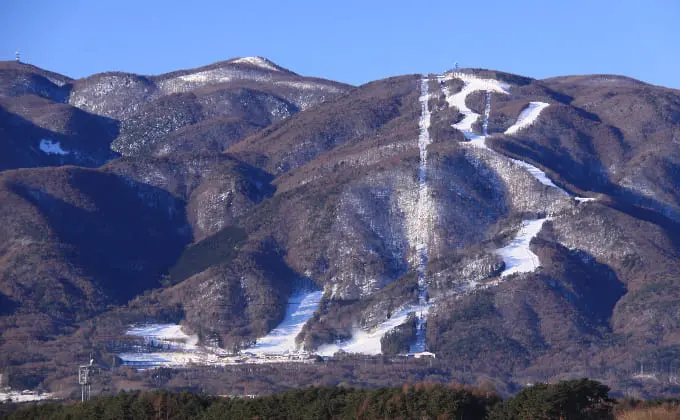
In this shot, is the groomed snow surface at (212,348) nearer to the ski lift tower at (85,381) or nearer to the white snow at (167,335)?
the white snow at (167,335)

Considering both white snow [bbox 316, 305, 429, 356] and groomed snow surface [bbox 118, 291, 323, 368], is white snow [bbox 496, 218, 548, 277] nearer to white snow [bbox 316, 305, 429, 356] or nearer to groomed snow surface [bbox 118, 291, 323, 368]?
white snow [bbox 316, 305, 429, 356]

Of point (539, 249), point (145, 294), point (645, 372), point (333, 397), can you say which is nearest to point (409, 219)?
point (539, 249)

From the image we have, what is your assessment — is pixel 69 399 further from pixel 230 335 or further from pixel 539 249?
pixel 539 249

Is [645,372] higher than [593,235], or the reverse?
[593,235]

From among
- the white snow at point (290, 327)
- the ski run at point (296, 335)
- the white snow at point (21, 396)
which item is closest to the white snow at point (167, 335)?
the ski run at point (296, 335)

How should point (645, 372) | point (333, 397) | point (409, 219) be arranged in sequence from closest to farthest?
point (333, 397) → point (645, 372) → point (409, 219)

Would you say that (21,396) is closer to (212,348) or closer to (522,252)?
(212,348)
